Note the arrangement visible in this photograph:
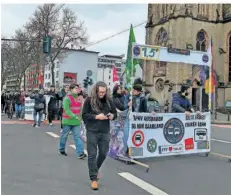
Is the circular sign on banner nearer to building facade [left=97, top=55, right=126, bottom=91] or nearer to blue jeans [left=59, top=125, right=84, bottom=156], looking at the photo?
blue jeans [left=59, top=125, right=84, bottom=156]

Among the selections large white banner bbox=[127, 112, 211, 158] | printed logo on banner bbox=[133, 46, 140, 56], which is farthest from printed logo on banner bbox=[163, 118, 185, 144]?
printed logo on banner bbox=[133, 46, 140, 56]

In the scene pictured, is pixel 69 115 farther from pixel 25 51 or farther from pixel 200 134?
pixel 25 51

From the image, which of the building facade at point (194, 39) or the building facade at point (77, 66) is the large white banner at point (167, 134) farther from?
the building facade at point (77, 66)

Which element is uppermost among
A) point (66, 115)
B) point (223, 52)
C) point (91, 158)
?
point (223, 52)

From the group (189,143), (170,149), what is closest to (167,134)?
(170,149)

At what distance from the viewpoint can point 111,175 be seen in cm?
688

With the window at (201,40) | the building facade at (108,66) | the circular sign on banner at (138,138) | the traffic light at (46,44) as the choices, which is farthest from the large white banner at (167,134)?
the window at (201,40)

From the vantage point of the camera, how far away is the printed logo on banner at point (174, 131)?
8.72 metres

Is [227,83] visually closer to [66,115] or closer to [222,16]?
[222,16]

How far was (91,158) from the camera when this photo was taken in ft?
19.3

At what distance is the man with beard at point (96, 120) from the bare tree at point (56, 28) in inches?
1255

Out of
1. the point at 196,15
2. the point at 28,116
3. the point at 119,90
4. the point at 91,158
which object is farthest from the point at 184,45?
the point at 91,158

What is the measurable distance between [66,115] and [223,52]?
39.9 meters

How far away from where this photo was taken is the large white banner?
826 cm
